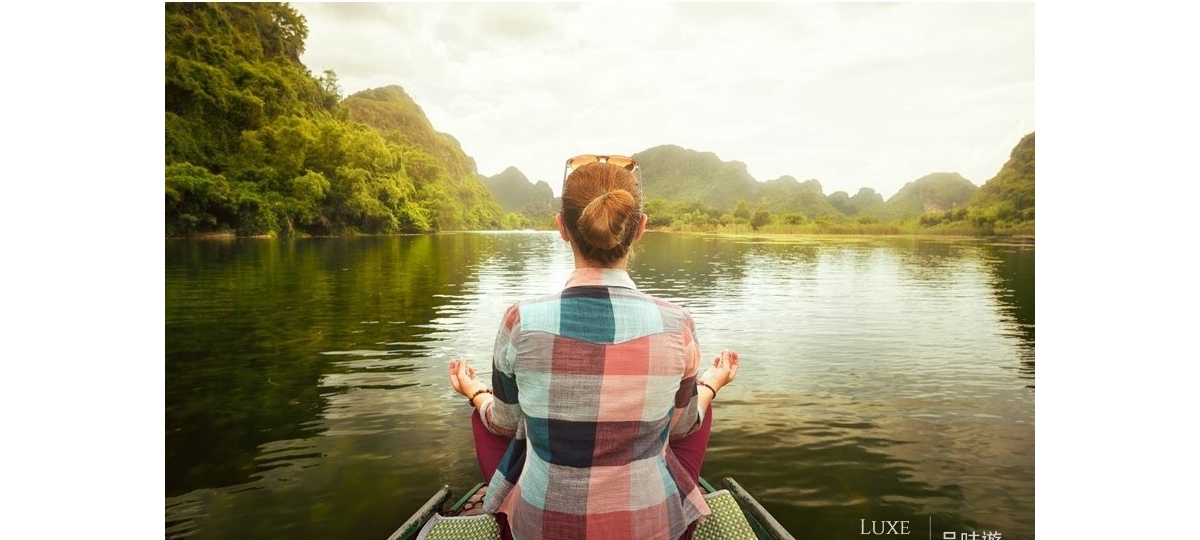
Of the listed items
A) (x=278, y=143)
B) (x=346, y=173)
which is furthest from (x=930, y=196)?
(x=278, y=143)

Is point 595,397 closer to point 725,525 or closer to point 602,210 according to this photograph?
point 602,210

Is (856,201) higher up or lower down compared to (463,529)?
higher up

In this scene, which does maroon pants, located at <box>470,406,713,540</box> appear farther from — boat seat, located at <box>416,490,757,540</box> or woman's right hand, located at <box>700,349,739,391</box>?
boat seat, located at <box>416,490,757,540</box>

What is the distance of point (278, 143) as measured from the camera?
18609 mm

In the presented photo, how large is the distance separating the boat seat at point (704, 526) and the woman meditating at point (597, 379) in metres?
0.46

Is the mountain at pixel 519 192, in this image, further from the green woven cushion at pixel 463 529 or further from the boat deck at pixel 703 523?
the green woven cushion at pixel 463 529

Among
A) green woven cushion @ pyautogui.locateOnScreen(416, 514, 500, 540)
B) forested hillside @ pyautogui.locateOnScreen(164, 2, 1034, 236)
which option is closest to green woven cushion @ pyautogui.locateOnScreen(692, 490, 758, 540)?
green woven cushion @ pyautogui.locateOnScreen(416, 514, 500, 540)

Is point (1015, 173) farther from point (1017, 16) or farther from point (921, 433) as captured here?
point (921, 433)

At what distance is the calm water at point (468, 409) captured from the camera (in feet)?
11.8

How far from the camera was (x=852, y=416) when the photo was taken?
5266 millimetres

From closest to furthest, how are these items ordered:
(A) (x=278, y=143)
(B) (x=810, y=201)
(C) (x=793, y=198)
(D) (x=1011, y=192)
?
(D) (x=1011, y=192) → (A) (x=278, y=143) → (C) (x=793, y=198) → (B) (x=810, y=201)

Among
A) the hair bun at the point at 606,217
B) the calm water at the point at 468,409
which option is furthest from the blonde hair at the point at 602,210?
the calm water at the point at 468,409

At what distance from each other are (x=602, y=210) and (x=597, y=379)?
363 mm

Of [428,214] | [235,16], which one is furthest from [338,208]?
[235,16]
